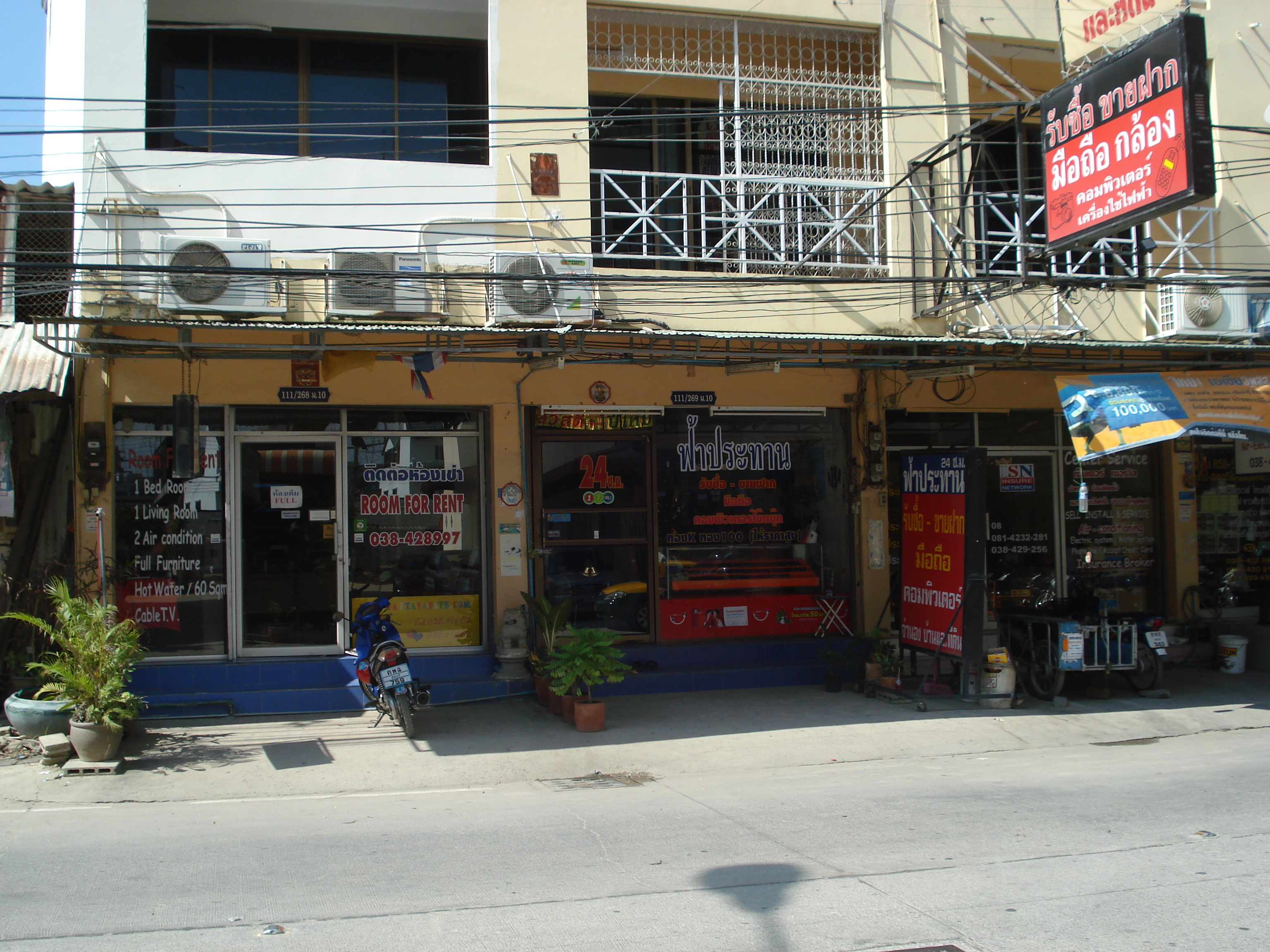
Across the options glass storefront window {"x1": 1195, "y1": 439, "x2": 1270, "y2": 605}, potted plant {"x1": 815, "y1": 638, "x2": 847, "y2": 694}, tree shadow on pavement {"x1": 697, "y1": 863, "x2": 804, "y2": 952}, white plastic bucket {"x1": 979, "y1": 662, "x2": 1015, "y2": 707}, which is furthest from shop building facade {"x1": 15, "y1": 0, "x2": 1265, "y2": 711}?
tree shadow on pavement {"x1": 697, "y1": 863, "x2": 804, "y2": 952}

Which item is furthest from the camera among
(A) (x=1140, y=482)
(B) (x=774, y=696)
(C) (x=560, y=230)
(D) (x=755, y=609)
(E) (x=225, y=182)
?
(A) (x=1140, y=482)

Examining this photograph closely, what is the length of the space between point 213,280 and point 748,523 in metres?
6.55

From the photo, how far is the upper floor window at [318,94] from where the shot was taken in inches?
429

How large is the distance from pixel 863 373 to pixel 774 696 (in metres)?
4.11

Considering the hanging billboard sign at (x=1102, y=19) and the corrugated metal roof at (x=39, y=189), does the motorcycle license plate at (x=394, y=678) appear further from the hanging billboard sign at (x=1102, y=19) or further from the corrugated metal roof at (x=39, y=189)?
the hanging billboard sign at (x=1102, y=19)

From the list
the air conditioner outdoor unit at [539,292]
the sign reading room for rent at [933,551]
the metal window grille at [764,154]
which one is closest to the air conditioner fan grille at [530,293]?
the air conditioner outdoor unit at [539,292]

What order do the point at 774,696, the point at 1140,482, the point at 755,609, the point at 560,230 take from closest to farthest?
1. the point at 560,230
2. the point at 774,696
3. the point at 755,609
4. the point at 1140,482

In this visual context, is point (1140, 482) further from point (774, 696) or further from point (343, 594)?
point (343, 594)

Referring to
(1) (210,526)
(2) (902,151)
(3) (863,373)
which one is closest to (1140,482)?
(3) (863,373)

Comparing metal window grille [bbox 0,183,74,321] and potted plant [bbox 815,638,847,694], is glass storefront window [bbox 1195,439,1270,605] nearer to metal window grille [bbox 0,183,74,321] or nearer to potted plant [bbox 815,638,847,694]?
potted plant [bbox 815,638,847,694]

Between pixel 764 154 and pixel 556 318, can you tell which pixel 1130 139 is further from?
pixel 556 318

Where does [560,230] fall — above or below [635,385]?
above

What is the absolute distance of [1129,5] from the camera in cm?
1130

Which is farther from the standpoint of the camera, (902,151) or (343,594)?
(902,151)
